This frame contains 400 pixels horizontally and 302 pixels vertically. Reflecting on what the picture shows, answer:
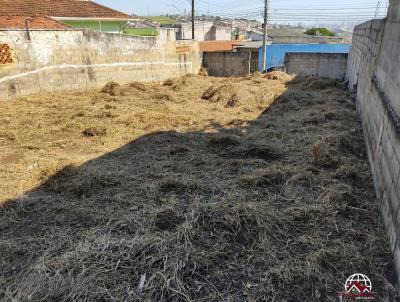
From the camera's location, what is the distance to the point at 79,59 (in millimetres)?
9469

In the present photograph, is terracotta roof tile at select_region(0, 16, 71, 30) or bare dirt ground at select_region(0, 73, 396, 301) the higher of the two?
terracotta roof tile at select_region(0, 16, 71, 30)

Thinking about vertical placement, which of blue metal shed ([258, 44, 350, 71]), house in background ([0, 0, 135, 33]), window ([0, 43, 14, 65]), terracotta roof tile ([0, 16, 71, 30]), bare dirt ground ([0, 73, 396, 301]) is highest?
house in background ([0, 0, 135, 33])

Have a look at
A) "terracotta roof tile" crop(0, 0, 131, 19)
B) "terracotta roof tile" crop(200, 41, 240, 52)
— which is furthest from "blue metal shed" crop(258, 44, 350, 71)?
"terracotta roof tile" crop(0, 0, 131, 19)

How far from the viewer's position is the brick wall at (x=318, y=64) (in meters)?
13.7

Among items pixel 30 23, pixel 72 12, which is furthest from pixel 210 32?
pixel 30 23

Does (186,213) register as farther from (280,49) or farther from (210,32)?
(210,32)

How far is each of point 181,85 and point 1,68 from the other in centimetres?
557

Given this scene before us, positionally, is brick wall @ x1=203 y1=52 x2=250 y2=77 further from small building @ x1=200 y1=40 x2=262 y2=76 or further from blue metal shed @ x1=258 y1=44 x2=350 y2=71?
blue metal shed @ x1=258 y1=44 x2=350 y2=71

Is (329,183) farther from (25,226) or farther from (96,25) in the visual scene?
(96,25)

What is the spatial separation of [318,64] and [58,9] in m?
12.5

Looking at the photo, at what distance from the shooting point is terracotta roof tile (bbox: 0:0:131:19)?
43.2 ft

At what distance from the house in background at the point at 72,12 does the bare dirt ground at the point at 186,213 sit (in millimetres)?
9679

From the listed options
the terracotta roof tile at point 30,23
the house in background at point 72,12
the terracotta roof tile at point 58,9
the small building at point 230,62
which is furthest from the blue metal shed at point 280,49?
the terracotta roof tile at point 30,23

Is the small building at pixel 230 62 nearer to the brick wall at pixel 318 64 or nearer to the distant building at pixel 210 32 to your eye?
the brick wall at pixel 318 64
